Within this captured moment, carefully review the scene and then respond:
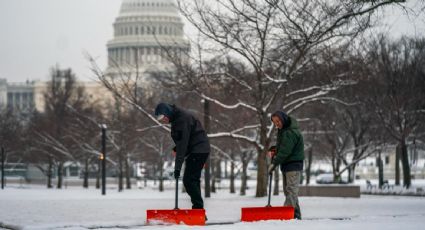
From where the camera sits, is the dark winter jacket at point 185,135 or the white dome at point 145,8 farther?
the white dome at point 145,8

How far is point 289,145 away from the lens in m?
14.4

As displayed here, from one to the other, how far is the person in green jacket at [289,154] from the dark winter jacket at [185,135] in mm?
1184

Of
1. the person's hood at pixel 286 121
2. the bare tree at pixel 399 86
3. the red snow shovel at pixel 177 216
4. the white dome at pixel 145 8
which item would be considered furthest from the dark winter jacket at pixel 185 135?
the white dome at pixel 145 8

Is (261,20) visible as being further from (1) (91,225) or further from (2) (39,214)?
(1) (91,225)

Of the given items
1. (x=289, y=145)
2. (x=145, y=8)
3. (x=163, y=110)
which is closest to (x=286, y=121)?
(x=289, y=145)

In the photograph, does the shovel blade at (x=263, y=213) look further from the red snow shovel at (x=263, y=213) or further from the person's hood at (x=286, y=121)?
the person's hood at (x=286, y=121)

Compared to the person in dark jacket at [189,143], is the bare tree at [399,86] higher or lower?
higher

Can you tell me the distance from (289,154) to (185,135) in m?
1.75

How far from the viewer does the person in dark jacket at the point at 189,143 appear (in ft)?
44.2

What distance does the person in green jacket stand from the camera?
14.4m

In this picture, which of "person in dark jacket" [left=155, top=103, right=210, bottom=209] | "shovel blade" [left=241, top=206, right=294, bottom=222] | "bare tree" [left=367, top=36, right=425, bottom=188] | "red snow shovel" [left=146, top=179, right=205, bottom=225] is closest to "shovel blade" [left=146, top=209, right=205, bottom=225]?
"red snow shovel" [left=146, top=179, right=205, bottom=225]

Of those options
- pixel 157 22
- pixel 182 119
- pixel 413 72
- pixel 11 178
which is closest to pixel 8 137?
pixel 11 178

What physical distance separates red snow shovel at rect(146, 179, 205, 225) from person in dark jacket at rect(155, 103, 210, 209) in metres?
0.90

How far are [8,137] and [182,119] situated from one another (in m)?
55.0
